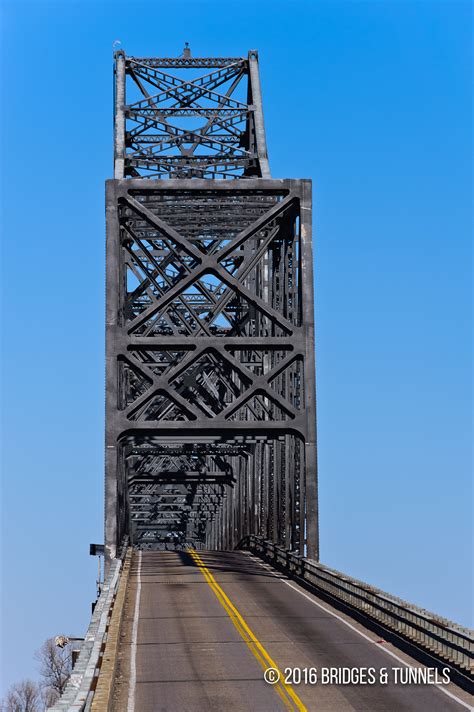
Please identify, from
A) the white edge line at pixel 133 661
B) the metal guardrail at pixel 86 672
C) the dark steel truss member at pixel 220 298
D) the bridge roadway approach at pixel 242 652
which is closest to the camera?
the metal guardrail at pixel 86 672

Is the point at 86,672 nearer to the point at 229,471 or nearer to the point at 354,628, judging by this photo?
the point at 354,628

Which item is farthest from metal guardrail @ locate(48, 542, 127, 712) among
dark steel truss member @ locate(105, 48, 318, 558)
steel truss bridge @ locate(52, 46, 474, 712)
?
dark steel truss member @ locate(105, 48, 318, 558)

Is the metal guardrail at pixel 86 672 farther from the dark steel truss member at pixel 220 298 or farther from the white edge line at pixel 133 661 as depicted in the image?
the dark steel truss member at pixel 220 298

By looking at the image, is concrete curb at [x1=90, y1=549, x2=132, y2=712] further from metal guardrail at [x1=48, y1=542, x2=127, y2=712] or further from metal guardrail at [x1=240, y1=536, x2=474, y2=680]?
metal guardrail at [x1=240, y1=536, x2=474, y2=680]

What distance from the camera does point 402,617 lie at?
22375 mm

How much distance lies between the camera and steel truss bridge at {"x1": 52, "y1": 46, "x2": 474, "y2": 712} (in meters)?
18.8

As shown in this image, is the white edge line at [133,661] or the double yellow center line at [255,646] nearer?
the white edge line at [133,661]

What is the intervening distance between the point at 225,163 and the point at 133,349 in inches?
531

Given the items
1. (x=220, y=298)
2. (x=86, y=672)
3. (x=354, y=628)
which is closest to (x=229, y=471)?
(x=220, y=298)

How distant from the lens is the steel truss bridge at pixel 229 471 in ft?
61.6

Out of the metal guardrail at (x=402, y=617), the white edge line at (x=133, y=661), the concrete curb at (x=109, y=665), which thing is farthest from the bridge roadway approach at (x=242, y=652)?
the metal guardrail at (x=402, y=617)

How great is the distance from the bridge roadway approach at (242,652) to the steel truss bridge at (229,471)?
54 millimetres

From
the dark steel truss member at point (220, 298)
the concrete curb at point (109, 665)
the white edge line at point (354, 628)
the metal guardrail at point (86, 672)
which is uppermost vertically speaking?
the dark steel truss member at point (220, 298)

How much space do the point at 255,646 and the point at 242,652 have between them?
2.26 feet
